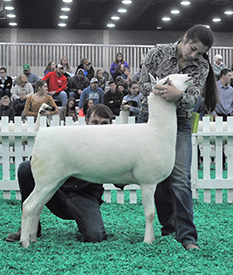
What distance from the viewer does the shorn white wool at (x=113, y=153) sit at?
130 inches

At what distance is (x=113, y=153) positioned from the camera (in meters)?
3.30

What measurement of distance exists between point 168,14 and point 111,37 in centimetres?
445

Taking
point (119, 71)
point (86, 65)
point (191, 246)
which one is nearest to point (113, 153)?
point (191, 246)

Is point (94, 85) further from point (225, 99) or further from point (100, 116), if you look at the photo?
point (100, 116)

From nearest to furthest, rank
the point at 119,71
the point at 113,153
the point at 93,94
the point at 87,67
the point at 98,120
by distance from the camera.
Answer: the point at 113,153 < the point at 98,120 < the point at 93,94 < the point at 119,71 < the point at 87,67

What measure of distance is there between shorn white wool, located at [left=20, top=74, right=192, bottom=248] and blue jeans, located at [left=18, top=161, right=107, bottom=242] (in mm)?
490

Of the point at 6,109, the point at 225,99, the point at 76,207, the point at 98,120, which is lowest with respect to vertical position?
the point at 76,207

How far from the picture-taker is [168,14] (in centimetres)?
2061

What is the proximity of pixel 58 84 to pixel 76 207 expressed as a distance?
10.2 metres

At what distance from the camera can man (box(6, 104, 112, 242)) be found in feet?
12.6

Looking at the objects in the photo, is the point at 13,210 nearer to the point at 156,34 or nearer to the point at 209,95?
the point at 209,95

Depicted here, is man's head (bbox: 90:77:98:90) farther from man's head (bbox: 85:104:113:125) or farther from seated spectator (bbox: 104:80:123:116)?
man's head (bbox: 85:104:113:125)

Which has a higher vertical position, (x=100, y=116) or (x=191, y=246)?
(x=100, y=116)

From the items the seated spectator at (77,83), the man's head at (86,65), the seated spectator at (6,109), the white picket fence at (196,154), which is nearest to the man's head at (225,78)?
the white picket fence at (196,154)
